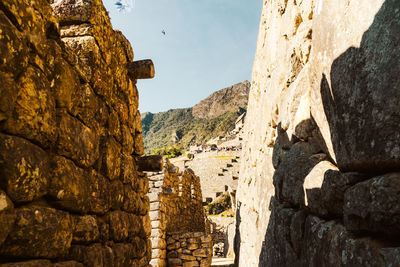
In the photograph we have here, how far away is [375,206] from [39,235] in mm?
1845

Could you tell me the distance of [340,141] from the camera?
2096mm

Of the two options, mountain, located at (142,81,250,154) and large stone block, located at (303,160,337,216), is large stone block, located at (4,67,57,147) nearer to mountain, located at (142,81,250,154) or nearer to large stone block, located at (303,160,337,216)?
large stone block, located at (303,160,337,216)

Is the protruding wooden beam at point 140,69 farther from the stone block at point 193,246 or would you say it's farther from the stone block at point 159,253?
the stone block at point 193,246

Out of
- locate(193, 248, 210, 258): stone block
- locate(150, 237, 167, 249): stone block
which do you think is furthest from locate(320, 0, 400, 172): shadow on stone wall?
locate(193, 248, 210, 258): stone block

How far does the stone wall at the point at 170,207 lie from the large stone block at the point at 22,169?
706 cm

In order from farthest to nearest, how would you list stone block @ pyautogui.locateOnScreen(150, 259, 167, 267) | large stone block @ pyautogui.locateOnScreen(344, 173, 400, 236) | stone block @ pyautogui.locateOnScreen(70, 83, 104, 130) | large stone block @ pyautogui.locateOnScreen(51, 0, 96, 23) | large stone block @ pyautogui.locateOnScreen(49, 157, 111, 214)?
stone block @ pyautogui.locateOnScreen(150, 259, 167, 267) < large stone block @ pyautogui.locateOnScreen(51, 0, 96, 23) < stone block @ pyautogui.locateOnScreen(70, 83, 104, 130) < large stone block @ pyautogui.locateOnScreen(49, 157, 111, 214) < large stone block @ pyautogui.locateOnScreen(344, 173, 400, 236)

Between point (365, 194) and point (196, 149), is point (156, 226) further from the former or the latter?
point (196, 149)

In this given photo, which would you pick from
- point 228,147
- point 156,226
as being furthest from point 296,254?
point 228,147

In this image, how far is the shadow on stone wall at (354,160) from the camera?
1.56 m

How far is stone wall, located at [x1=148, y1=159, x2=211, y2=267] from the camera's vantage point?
343 inches

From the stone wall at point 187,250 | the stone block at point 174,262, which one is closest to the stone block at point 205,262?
the stone wall at point 187,250

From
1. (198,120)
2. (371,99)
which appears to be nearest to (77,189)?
(371,99)

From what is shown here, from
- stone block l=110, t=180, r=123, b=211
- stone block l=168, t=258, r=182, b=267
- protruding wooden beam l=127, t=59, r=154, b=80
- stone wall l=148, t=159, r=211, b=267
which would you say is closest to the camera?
stone block l=110, t=180, r=123, b=211

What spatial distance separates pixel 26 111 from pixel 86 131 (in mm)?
896
